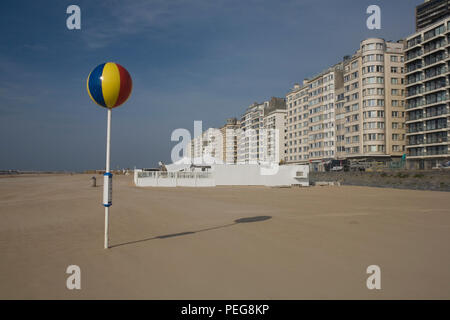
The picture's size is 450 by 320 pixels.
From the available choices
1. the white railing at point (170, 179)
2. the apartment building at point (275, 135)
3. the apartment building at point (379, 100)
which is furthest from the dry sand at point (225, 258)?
the apartment building at point (275, 135)

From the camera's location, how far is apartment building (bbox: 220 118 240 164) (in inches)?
5143

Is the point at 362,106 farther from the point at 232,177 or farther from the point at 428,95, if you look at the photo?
the point at 232,177

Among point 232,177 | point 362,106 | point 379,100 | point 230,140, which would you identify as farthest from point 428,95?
point 230,140

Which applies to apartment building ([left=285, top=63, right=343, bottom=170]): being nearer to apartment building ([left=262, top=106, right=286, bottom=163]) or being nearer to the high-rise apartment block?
the high-rise apartment block

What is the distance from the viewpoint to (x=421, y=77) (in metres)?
57.6

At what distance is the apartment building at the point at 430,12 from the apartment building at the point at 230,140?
75.9 metres

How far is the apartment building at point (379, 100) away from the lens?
62250mm

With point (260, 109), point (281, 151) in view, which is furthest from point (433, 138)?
point (260, 109)

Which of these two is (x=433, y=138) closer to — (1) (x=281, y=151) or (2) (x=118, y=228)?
(1) (x=281, y=151)

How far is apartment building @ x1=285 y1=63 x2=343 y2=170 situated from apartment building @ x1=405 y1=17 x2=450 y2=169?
16605 mm

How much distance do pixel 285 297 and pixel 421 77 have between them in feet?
224

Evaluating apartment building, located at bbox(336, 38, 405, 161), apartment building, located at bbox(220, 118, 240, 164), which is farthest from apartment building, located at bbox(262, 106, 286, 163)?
apartment building, located at bbox(336, 38, 405, 161)

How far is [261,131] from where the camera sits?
350ft
